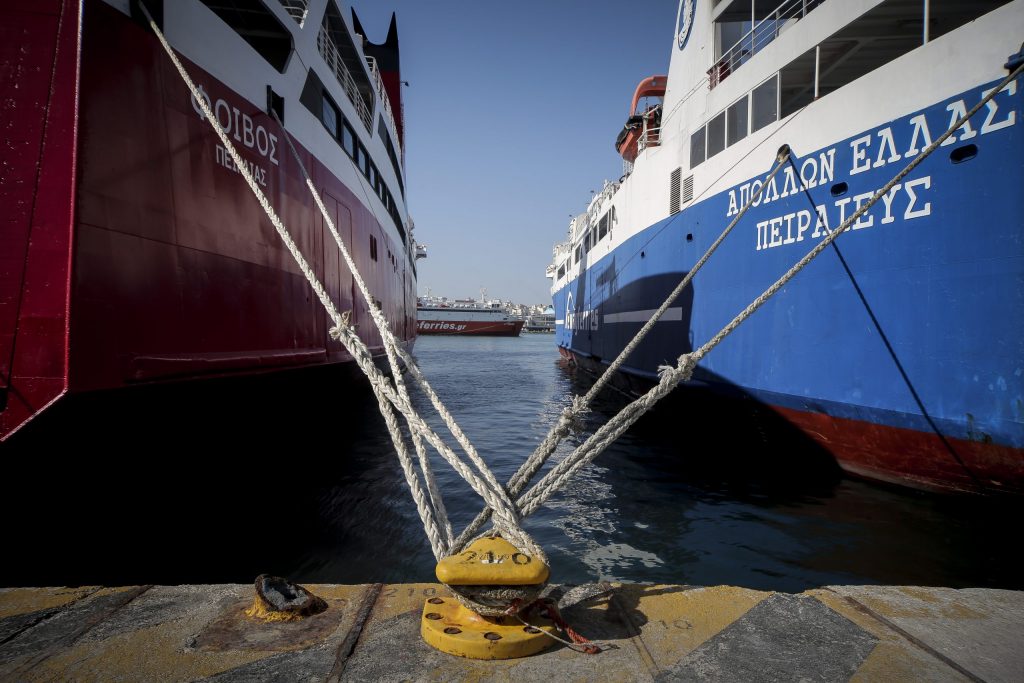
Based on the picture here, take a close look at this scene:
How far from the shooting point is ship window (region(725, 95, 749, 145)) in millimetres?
8414

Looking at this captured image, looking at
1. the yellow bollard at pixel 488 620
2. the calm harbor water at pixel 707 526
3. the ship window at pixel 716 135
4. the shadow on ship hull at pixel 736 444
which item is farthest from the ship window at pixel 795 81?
the yellow bollard at pixel 488 620

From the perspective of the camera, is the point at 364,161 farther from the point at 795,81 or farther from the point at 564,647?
the point at 564,647

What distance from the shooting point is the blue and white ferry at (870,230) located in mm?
5148

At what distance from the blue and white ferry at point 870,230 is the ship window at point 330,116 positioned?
6.36 meters

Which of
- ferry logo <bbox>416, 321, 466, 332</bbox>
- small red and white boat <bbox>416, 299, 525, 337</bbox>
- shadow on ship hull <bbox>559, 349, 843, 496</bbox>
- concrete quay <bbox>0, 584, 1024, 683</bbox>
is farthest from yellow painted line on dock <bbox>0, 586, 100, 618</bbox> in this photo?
ferry logo <bbox>416, 321, 466, 332</bbox>

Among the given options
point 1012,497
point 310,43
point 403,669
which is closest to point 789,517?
point 1012,497

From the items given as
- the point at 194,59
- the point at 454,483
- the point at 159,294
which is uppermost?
the point at 194,59

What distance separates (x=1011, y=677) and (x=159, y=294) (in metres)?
5.66

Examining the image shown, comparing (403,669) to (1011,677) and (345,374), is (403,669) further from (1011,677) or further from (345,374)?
(345,374)

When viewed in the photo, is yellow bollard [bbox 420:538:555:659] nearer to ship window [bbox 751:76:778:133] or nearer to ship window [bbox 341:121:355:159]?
ship window [bbox 751:76:778:133]

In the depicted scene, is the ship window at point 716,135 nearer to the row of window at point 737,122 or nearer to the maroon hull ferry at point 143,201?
the row of window at point 737,122

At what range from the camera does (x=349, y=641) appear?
2.08 m

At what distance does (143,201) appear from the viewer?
14.4ft

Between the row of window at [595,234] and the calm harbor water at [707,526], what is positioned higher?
the row of window at [595,234]
